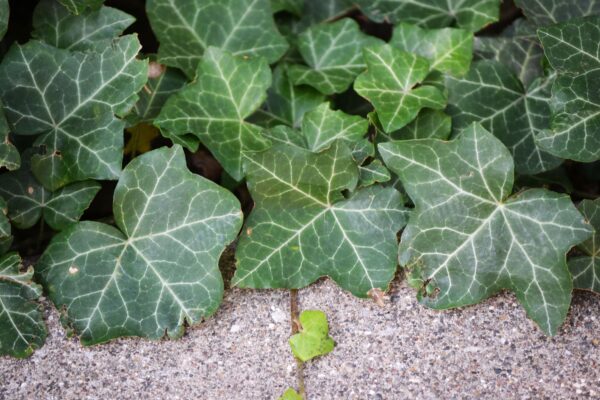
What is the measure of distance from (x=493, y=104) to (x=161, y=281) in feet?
2.62

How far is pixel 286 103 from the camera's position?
154cm

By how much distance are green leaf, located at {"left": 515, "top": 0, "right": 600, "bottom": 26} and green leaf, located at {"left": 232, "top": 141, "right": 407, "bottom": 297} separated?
22.6 inches

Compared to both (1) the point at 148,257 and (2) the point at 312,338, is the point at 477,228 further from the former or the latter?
(1) the point at 148,257

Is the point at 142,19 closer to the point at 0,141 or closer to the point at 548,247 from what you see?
the point at 0,141

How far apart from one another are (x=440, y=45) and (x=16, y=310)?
1.05 metres

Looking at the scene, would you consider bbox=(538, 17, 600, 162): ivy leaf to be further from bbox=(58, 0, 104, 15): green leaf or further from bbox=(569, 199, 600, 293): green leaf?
bbox=(58, 0, 104, 15): green leaf

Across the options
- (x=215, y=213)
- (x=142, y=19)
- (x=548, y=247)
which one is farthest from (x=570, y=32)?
(x=142, y=19)

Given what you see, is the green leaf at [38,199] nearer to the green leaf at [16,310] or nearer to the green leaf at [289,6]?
the green leaf at [16,310]

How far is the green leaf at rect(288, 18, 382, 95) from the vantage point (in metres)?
1.53

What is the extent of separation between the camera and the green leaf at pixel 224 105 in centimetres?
136

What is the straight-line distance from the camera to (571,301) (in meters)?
1.24

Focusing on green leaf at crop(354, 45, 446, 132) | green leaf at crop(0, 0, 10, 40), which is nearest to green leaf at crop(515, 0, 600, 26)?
green leaf at crop(354, 45, 446, 132)

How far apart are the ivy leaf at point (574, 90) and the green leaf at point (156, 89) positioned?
2.63 feet

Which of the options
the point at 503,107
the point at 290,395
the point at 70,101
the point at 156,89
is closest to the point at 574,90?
the point at 503,107
